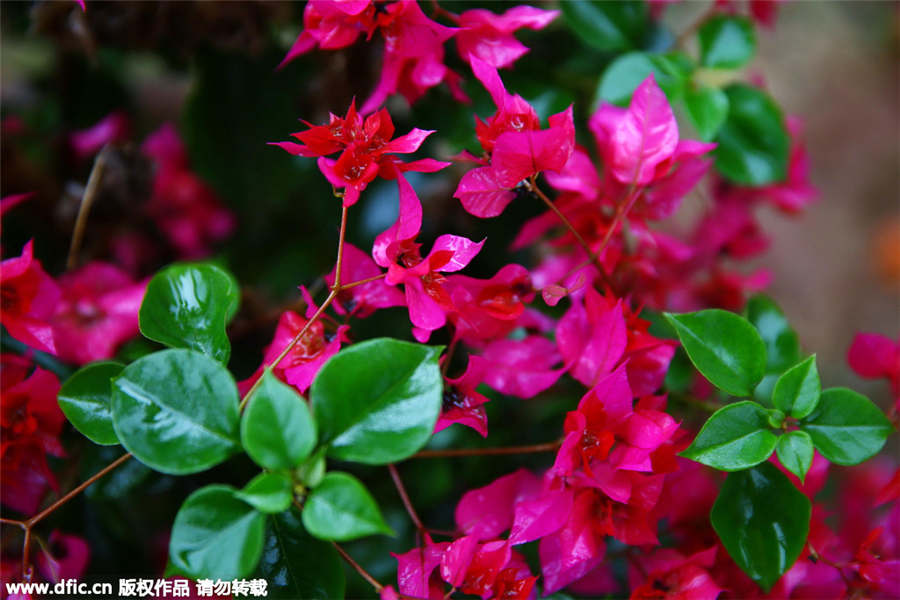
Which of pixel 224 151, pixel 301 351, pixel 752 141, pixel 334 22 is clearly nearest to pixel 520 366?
pixel 301 351

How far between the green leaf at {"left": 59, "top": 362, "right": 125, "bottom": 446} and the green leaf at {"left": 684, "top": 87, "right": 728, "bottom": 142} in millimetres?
503

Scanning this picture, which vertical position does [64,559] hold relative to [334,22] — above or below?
below

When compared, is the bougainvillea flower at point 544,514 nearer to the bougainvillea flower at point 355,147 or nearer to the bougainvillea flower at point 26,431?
the bougainvillea flower at point 355,147

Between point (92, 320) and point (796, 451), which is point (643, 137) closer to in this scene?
point (796, 451)

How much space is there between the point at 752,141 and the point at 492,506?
455 millimetres

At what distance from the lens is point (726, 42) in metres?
0.69

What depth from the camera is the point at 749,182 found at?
0.66 meters

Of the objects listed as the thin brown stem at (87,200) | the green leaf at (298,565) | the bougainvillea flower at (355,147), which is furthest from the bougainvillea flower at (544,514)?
the thin brown stem at (87,200)

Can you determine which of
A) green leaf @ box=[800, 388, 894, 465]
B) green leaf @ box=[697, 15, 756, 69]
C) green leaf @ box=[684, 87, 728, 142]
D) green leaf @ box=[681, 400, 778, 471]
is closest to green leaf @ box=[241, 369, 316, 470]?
green leaf @ box=[681, 400, 778, 471]

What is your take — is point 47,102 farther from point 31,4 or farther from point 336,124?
point 336,124

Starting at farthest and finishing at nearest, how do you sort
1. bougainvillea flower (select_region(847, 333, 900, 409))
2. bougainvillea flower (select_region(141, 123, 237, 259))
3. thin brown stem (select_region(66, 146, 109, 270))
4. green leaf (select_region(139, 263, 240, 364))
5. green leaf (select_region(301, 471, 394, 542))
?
bougainvillea flower (select_region(141, 123, 237, 259))
thin brown stem (select_region(66, 146, 109, 270))
bougainvillea flower (select_region(847, 333, 900, 409))
green leaf (select_region(139, 263, 240, 364))
green leaf (select_region(301, 471, 394, 542))

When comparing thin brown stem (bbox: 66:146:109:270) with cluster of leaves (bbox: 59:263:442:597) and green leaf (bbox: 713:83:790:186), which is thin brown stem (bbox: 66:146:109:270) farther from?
green leaf (bbox: 713:83:790:186)

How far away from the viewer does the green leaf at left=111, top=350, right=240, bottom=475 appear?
0.36 metres

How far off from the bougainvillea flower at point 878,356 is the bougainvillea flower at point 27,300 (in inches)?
23.5
